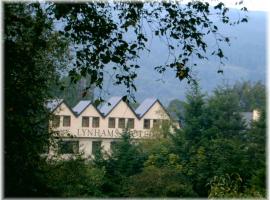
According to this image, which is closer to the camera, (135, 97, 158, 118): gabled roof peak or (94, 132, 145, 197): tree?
(94, 132, 145, 197): tree

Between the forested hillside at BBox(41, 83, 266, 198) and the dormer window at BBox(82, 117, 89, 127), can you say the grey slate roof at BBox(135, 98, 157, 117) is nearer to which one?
the dormer window at BBox(82, 117, 89, 127)

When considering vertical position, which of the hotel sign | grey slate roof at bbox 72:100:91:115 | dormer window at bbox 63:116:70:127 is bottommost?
the hotel sign

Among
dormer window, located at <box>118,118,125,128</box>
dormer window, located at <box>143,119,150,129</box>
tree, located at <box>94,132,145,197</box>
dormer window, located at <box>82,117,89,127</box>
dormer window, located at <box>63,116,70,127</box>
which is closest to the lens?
tree, located at <box>94,132,145,197</box>

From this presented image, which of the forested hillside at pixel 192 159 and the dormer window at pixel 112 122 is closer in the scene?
the forested hillside at pixel 192 159

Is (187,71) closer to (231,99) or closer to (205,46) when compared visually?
(205,46)

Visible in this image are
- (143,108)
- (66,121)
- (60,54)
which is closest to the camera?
(60,54)

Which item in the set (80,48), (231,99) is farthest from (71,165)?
(231,99)

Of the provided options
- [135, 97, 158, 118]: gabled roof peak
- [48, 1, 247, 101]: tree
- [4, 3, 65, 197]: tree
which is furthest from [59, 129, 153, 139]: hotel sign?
[48, 1, 247, 101]: tree

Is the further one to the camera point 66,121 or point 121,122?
point 121,122

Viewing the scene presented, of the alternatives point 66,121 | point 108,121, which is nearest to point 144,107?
point 108,121

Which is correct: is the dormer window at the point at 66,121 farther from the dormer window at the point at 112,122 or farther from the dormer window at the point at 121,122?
the dormer window at the point at 121,122

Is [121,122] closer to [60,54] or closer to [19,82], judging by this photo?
[60,54]

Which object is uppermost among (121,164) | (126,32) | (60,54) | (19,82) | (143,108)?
(143,108)

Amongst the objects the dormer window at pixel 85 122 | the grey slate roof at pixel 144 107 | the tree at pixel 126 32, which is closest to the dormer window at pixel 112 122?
the dormer window at pixel 85 122
